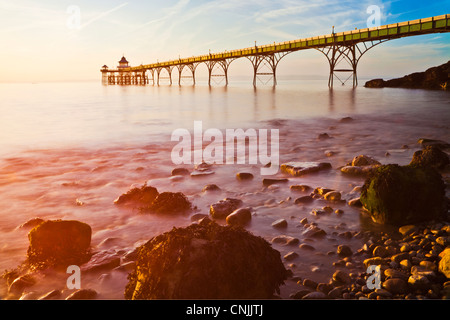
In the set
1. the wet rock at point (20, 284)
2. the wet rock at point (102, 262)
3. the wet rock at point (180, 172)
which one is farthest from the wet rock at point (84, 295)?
the wet rock at point (180, 172)

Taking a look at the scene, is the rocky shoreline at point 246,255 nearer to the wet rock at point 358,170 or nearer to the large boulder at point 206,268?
the large boulder at point 206,268

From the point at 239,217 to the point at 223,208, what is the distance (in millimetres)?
444

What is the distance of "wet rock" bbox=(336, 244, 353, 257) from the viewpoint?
3820mm

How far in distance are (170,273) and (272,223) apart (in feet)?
7.68

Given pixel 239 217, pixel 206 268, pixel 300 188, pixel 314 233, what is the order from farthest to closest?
pixel 300 188
pixel 239 217
pixel 314 233
pixel 206 268

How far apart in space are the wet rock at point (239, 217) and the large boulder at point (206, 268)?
1.68m

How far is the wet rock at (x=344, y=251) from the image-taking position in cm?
382

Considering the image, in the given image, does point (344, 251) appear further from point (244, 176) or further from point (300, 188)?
point (244, 176)

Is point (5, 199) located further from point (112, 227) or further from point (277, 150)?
point (277, 150)

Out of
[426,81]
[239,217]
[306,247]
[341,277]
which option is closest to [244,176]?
[239,217]

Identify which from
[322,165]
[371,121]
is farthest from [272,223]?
[371,121]

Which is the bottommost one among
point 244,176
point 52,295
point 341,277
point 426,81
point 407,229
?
point 52,295

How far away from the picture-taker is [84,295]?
10.7 ft

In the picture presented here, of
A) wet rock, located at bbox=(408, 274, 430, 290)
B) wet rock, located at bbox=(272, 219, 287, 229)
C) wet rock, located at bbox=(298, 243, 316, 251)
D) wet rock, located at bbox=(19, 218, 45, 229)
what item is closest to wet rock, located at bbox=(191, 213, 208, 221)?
wet rock, located at bbox=(272, 219, 287, 229)
